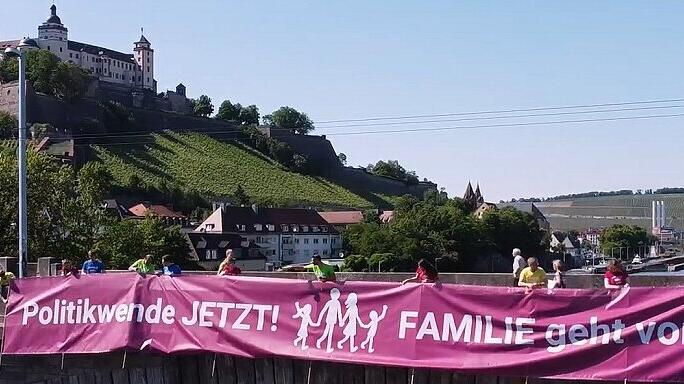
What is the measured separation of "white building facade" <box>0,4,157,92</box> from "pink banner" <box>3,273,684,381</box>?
150m

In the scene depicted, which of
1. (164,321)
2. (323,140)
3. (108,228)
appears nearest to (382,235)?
(108,228)

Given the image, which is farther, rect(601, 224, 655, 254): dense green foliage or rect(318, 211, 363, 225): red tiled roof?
rect(601, 224, 655, 254): dense green foliage

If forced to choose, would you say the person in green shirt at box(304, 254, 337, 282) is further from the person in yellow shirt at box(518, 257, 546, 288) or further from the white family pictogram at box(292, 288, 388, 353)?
the person in yellow shirt at box(518, 257, 546, 288)

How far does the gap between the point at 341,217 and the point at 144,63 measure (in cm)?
6860

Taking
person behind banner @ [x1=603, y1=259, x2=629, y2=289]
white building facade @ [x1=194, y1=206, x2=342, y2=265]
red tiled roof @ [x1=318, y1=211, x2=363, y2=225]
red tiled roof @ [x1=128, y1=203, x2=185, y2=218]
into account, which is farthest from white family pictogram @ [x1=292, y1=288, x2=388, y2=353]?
red tiled roof @ [x1=318, y1=211, x2=363, y2=225]

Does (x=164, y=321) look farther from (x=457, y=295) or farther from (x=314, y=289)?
(x=457, y=295)

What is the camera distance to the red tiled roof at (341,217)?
140250 mm

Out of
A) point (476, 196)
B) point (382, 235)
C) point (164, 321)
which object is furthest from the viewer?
point (476, 196)

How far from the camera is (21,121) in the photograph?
19734 mm

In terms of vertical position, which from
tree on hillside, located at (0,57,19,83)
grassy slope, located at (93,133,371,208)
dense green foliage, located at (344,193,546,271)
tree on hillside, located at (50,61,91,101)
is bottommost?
dense green foliage, located at (344,193,546,271)

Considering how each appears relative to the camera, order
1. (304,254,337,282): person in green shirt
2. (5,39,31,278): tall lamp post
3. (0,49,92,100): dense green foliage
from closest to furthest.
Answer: (304,254,337,282): person in green shirt < (5,39,31,278): tall lamp post < (0,49,92,100): dense green foliage

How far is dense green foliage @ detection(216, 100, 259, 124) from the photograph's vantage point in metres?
184

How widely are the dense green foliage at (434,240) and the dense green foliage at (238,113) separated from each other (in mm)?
67998

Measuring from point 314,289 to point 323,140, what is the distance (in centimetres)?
16411
